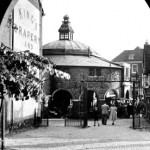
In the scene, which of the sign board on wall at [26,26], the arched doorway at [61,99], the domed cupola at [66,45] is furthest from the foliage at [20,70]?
the domed cupola at [66,45]

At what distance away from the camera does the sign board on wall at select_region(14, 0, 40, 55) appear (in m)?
17.8

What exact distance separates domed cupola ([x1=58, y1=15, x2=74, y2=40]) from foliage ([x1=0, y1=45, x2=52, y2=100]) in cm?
3843

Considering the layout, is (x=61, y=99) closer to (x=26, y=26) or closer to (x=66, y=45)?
(x=66, y=45)

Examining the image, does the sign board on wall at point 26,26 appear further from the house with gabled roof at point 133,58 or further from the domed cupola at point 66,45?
the house with gabled roof at point 133,58

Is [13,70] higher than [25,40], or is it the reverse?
[25,40]

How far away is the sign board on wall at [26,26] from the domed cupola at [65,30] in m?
21.2

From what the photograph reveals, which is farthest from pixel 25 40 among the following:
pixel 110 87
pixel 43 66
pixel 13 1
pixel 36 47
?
pixel 110 87

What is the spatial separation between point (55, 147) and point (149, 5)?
10.3 m

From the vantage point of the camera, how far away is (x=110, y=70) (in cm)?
3534

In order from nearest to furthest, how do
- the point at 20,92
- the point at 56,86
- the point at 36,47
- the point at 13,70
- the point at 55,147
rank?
the point at 13,70
the point at 20,92
the point at 55,147
the point at 36,47
the point at 56,86

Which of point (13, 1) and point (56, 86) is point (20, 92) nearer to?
point (13, 1)

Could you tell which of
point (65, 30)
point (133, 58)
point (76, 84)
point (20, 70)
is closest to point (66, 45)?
point (65, 30)

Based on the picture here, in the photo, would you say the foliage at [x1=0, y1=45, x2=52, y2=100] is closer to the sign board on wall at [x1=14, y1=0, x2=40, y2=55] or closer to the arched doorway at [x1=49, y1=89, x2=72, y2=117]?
the sign board on wall at [x1=14, y1=0, x2=40, y2=55]

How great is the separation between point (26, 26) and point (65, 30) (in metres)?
24.0
